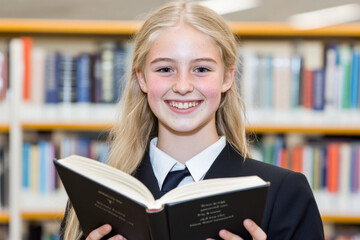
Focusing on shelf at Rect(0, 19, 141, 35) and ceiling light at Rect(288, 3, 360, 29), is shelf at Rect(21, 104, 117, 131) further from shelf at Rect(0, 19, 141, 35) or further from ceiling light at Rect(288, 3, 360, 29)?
ceiling light at Rect(288, 3, 360, 29)

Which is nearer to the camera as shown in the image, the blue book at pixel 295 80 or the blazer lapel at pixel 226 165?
the blazer lapel at pixel 226 165

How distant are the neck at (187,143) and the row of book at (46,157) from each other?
47.5 inches

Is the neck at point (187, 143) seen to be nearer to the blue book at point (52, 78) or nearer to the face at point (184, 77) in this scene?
the face at point (184, 77)

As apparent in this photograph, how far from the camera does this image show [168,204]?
0.95 meters

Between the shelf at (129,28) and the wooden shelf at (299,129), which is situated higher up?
the shelf at (129,28)

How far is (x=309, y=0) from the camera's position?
3.37 meters

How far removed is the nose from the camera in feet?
3.94

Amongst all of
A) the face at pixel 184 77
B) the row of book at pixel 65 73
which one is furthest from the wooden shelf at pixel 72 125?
the face at pixel 184 77

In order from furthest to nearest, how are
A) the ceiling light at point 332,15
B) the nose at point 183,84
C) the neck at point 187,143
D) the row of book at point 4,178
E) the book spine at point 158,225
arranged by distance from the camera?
the ceiling light at point 332,15 < the row of book at point 4,178 < the neck at point 187,143 < the nose at point 183,84 < the book spine at point 158,225

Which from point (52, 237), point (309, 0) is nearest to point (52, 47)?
point (52, 237)

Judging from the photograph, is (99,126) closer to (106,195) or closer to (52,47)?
(52,47)

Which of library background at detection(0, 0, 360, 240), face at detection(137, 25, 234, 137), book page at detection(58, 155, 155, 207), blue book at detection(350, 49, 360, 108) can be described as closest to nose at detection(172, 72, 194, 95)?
face at detection(137, 25, 234, 137)

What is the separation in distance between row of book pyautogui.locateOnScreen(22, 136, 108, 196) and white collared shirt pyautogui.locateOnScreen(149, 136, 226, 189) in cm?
120

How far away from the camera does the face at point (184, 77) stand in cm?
122
